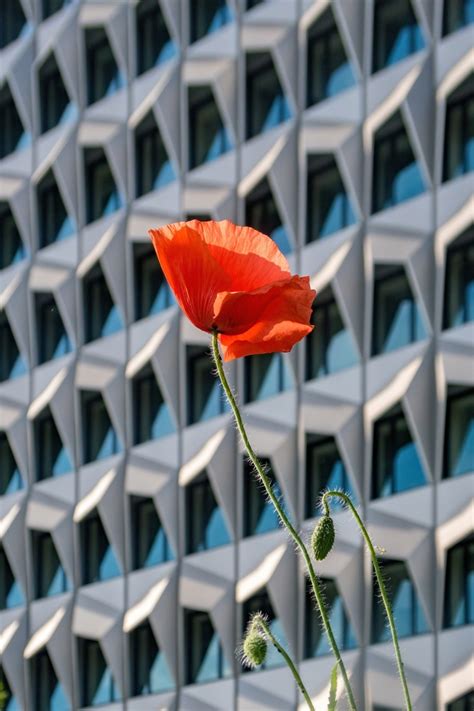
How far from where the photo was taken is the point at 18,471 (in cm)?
3453

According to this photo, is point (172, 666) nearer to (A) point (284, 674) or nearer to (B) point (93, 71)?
(A) point (284, 674)

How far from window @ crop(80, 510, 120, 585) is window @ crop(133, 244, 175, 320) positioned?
183 inches

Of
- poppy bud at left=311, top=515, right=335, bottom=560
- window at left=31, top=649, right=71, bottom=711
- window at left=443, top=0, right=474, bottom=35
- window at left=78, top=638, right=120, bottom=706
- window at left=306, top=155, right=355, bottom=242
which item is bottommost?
window at left=31, top=649, right=71, bottom=711

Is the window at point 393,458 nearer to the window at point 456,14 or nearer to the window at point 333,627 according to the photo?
the window at point 333,627

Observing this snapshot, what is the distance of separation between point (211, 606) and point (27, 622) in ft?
22.5

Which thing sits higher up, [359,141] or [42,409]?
[359,141]

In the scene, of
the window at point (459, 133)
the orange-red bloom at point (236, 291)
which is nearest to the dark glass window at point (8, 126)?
the window at point (459, 133)

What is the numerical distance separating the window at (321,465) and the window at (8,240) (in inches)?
470

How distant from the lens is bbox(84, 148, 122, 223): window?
32.7 meters

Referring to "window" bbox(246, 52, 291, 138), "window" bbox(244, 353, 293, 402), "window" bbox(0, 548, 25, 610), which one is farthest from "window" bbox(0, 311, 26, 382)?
"window" bbox(246, 52, 291, 138)

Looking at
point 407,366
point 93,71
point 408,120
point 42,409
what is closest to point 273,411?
point 407,366

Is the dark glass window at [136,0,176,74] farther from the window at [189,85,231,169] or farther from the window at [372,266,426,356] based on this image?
the window at [372,266,426,356]

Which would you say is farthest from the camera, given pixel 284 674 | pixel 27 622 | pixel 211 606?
pixel 27 622

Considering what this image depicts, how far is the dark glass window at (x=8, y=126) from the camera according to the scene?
3578 cm
